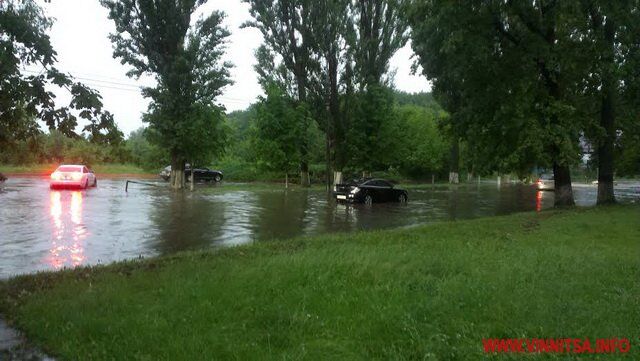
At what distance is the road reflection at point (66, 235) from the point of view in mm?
9969

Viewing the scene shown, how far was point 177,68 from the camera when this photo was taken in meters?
30.2

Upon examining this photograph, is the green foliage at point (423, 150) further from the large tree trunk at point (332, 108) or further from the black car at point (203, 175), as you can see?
the black car at point (203, 175)

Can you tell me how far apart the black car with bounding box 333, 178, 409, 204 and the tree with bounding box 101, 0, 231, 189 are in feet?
35.4

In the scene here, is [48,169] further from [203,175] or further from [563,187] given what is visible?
[563,187]

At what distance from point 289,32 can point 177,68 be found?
9703mm

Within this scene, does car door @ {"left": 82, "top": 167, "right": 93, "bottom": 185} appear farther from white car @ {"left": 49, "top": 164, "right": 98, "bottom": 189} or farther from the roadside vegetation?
the roadside vegetation

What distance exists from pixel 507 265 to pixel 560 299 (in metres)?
1.83

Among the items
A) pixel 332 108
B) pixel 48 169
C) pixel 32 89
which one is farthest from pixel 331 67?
pixel 48 169

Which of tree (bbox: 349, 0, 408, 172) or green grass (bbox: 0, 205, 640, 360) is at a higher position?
tree (bbox: 349, 0, 408, 172)

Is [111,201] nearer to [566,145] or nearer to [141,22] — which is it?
[141,22]

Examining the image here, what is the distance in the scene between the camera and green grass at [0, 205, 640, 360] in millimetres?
4594

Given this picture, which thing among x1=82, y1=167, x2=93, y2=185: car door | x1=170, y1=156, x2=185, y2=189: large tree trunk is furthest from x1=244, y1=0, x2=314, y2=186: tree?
x1=82, y1=167, x2=93, y2=185: car door

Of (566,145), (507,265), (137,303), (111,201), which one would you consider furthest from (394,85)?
(137,303)

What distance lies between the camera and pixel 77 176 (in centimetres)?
2903
